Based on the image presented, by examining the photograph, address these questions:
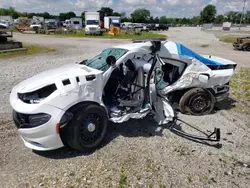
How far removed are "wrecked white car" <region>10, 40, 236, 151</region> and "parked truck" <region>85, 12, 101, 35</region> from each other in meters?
30.2

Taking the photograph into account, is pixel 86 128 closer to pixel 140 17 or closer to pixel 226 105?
pixel 226 105

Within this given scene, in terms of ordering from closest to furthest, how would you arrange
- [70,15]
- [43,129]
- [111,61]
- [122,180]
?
1. [122,180]
2. [43,129]
3. [111,61]
4. [70,15]

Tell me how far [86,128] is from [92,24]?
33.8 metres

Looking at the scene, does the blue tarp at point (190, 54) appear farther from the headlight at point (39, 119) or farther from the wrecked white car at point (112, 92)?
the headlight at point (39, 119)

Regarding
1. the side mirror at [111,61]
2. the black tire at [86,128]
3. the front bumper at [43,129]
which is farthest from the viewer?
the side mirror at [111,61]

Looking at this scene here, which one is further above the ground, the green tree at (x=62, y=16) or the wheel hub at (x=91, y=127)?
the green tree at (x=62, y=16)

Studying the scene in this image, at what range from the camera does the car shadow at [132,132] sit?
368 centimetres

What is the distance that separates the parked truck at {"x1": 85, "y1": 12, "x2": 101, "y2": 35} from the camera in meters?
33.7

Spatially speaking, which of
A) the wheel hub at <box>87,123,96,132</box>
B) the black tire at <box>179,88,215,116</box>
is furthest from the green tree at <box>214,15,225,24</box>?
the wheel hub at <box>87,123,96,132</box>

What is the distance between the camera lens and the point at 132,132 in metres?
4.42

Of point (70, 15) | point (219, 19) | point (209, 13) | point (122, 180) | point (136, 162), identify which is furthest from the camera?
point (219, 19)

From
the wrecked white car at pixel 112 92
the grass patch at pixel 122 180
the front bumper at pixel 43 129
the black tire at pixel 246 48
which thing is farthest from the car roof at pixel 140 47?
the black tire at pixel 246 48

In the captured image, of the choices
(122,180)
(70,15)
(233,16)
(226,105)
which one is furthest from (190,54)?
(233,16)

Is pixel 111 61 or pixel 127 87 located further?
pixel 127 87
